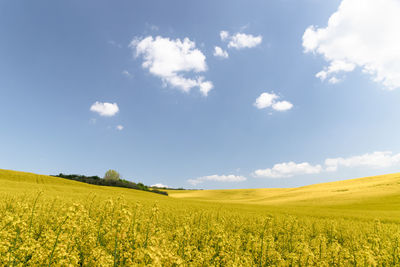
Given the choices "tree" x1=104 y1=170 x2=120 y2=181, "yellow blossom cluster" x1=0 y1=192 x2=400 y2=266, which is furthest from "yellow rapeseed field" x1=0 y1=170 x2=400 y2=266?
"tree" x1=104 y1=170 x2=120 y2=181

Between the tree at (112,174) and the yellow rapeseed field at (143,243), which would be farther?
the tree at (112,174)

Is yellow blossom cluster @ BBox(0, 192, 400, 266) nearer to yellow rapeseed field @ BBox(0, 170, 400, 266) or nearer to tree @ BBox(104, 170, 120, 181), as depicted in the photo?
yellow rapeseed field @ BBox(0, 170, 400, 266)

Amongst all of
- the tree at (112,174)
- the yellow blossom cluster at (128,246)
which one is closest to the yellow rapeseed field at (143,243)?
the yellow blossom cluster at (128,246)

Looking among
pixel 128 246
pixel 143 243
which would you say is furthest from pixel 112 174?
pixel 128 246

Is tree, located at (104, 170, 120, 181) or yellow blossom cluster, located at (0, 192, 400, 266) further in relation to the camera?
tree, located at (104, 170, 120, 181)

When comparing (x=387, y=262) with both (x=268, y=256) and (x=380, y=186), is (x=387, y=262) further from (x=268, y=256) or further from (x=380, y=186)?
(x=380, y=186)

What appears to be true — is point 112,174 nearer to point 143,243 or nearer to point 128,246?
point 143,243

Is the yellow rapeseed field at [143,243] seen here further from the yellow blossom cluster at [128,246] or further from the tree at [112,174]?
the tree at [112,174]

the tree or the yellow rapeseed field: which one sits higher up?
the yellow rapeseed field

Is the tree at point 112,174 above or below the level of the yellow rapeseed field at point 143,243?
below

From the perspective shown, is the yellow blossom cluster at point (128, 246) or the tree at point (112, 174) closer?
the yellow blossom cluster at point (128, 246)

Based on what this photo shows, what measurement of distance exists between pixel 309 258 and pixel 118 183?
75.1 m

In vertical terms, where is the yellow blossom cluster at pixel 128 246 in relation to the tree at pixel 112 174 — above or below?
above

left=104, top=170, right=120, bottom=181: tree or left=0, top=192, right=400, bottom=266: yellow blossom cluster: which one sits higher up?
left=0, top=192, right=400, bottom=266: yellow blossom cluster
